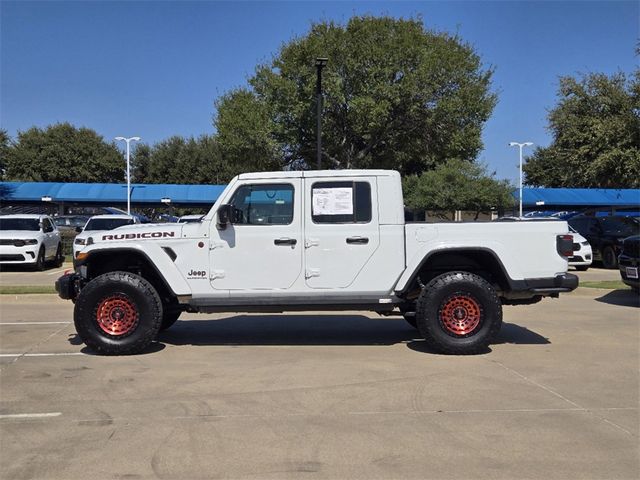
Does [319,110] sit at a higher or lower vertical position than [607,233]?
higher

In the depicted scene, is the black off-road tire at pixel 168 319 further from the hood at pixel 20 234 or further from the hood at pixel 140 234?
the hood at pixel 20 234

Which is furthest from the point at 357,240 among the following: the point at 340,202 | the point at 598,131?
the point at 598,131

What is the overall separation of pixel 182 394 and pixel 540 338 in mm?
5087

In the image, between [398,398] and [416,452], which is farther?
[398,398]

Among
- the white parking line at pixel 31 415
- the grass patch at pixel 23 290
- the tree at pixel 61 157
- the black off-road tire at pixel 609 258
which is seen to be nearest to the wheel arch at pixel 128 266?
the white parking line at pixel 31 415

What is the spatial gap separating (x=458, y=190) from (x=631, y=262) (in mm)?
25763

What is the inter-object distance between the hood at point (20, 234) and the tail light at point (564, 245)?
1601 cm

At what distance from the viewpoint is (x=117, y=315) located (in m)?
7.32

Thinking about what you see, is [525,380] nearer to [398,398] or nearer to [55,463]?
[398,398]

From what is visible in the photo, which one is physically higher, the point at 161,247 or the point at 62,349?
the point at 161,247

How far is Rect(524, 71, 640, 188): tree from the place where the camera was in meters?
23.1

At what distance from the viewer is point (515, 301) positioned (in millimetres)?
7781

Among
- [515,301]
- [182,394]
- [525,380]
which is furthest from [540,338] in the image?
[182,394]

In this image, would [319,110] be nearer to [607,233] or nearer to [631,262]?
[607,233]
